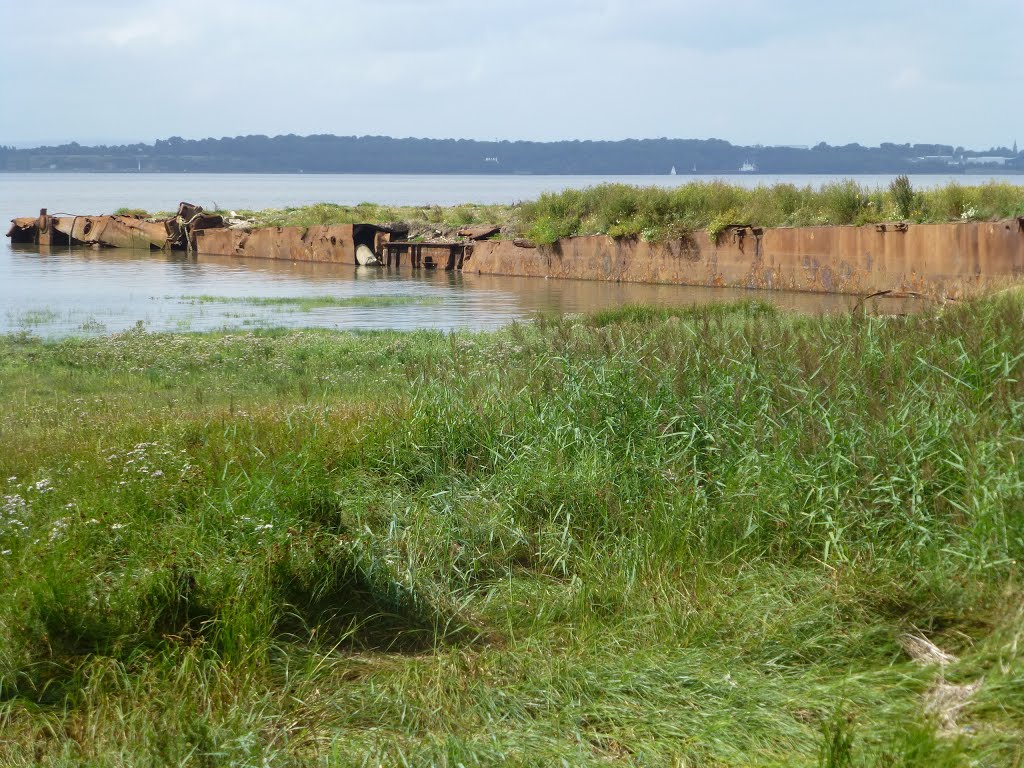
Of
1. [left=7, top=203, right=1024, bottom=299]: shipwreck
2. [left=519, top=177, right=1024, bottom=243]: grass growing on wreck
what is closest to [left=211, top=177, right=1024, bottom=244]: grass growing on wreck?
[left=519, top=177, right=1024, bottom=243]: grass growing on wreck

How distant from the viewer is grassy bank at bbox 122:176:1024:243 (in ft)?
67.0

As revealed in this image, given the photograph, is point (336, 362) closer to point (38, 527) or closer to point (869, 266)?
point (38, 527)

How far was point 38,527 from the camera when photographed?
220 inches

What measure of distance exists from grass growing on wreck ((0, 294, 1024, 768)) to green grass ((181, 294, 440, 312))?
497 inches

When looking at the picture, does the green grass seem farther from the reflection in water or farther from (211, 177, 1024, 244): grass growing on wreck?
(211, 177, 1024, 244): grass growing on wreck

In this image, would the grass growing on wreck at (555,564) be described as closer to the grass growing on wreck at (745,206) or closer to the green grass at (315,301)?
the green grass at (315,301)

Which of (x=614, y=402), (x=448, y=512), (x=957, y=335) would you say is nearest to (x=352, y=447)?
(x=448, y=512)

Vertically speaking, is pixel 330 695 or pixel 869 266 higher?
pixel 869 266

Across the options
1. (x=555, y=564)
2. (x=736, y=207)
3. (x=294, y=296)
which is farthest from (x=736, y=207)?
(x=555, y=564)

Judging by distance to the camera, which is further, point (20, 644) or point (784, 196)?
point (784, 196)

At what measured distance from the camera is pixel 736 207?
23.3 meters

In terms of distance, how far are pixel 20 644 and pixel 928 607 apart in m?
3.59

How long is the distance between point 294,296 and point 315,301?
188 cm

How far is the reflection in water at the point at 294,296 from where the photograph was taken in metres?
18.0
